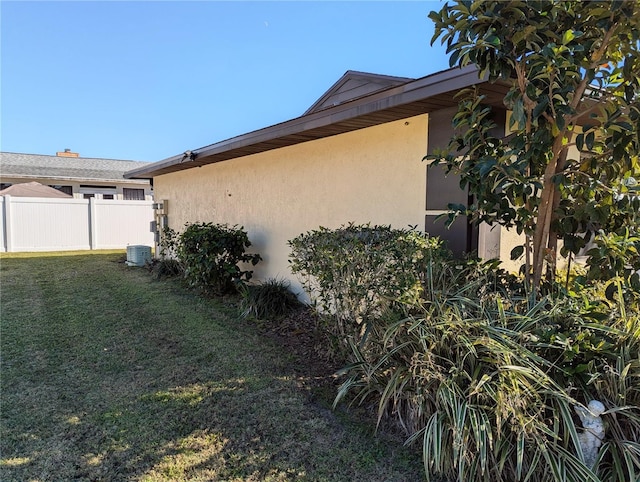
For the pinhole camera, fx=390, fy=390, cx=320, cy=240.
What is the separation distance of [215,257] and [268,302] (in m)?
1.70

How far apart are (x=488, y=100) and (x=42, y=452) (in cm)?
479

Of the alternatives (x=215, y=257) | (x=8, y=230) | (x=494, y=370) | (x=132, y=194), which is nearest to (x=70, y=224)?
(x=8, y=230)

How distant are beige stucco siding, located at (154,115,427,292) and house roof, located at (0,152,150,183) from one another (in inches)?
524

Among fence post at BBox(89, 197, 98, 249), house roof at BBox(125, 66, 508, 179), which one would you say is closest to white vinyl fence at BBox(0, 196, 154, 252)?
fence post at BBox(89, 197, 98, 249)

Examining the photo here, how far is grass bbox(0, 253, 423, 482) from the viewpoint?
2576 millimetres

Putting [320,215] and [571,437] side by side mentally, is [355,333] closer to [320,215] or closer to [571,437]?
[571,437]

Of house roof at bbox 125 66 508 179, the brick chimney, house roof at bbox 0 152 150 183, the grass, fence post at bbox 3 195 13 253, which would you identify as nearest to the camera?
the grass

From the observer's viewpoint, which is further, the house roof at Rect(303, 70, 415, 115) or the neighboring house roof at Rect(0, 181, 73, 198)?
the neighboring house roof at Rect(0, 181, 73, 198)

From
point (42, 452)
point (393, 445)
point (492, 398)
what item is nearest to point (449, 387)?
point (492, 398)

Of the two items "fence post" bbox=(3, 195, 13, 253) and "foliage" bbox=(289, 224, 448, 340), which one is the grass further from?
"fence post" bbox=(3, 195, 13, 253)

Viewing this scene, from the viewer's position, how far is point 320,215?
20.9ft

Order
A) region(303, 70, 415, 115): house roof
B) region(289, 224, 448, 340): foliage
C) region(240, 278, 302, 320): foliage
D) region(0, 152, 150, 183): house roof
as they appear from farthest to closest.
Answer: region(0, 152, 150, 183): house roof
region(303, 70, 415, 115): house roof
region(240, 278, 302, 320): foliage
region(289, 224, 448, 340): foliage

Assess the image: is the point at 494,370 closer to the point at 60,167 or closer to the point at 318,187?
the point at 318,187

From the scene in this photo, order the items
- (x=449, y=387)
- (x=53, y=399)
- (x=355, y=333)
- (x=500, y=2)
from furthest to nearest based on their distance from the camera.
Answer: (x=355, y=333) → (x=53, y=399) → (x=500, y=2) → (x=449, y=387)
